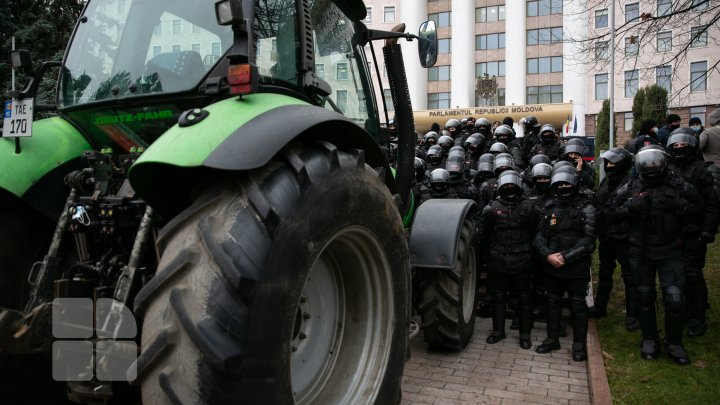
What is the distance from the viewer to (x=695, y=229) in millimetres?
5957

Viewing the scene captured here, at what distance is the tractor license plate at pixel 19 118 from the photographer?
9.81ft

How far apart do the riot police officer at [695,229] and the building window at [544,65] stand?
43.7 metres

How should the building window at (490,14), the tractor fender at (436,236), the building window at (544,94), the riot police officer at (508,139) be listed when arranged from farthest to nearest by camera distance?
the building window at (490,14)
the building window at (544,94)
the riot police officer at (508,139)
the tractor fender at (436,236)

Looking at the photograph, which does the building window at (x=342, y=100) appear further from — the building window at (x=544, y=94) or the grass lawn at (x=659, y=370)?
the building window at (x=544, y=94)

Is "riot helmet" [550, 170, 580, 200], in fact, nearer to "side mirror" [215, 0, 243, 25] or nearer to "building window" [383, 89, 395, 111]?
"building window" [383, 89, 395, 111]

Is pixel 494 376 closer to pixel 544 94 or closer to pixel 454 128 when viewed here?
pixel 454 128

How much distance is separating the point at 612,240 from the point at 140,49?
558cm

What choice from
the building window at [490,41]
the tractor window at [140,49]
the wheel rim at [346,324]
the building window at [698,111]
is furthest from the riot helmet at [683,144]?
the building window at [490,41]

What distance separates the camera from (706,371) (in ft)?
→ 16.0

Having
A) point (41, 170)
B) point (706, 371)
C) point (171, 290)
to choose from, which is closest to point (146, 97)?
point (41, 170)

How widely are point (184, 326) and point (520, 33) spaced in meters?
49.0

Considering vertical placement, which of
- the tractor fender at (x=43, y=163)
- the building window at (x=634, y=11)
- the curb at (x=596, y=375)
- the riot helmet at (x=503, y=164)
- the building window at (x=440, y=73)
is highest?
the building window at (x=440, y=73)

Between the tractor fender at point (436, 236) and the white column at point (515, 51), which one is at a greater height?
the white column at point (515, 51)

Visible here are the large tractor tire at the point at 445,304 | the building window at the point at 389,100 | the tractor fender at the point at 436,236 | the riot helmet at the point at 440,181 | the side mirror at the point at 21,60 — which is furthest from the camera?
the riot helmet at the point at 440,181
